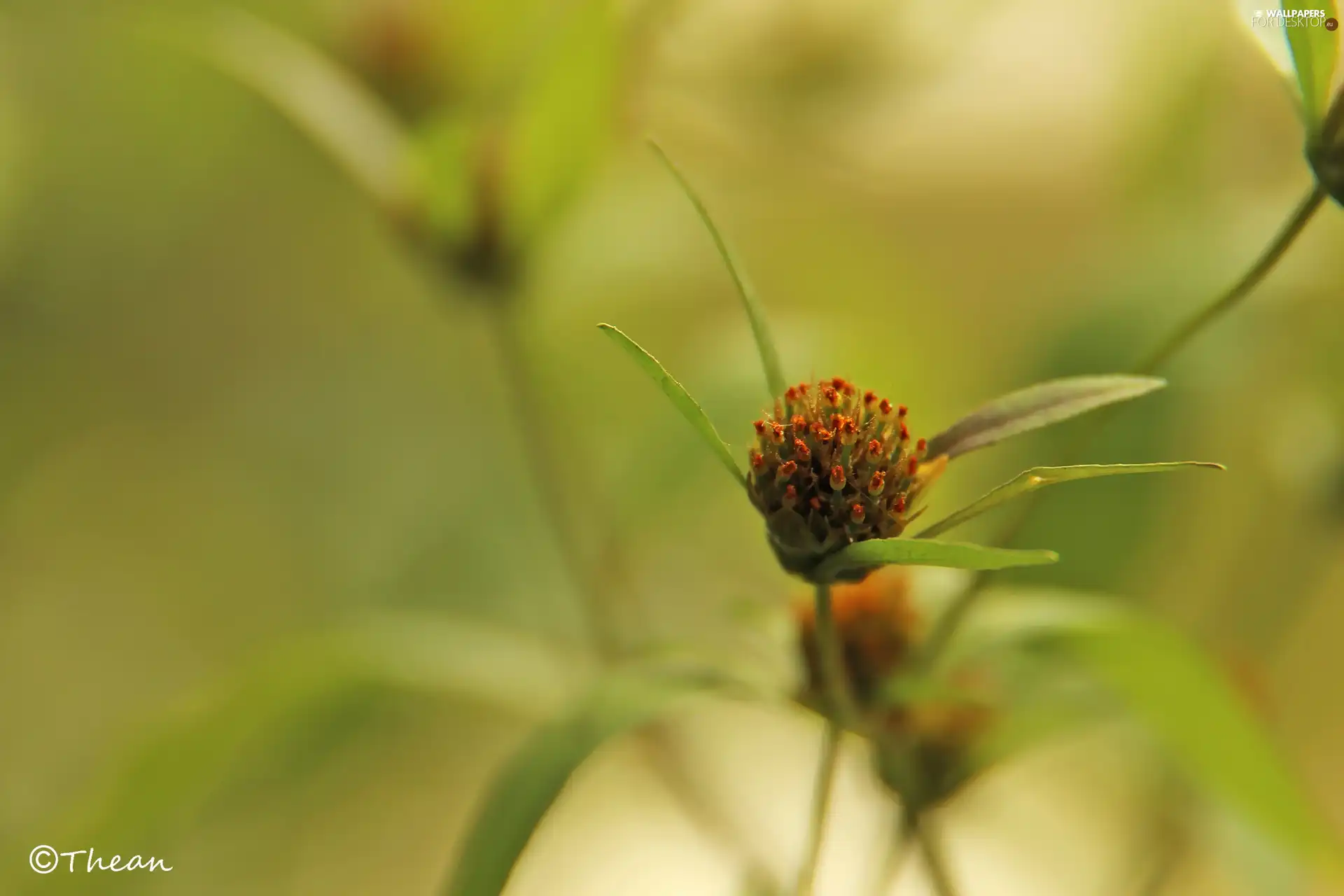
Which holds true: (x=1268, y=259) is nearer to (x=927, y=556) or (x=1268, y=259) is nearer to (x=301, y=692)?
(x=927, y=556)

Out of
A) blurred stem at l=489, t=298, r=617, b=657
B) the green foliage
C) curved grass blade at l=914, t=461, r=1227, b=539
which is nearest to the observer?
curved grass blade at l=914, t=461, r=1227, b=539

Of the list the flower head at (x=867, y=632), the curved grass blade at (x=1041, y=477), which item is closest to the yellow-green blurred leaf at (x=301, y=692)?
the flower head at (x=867, y=632)

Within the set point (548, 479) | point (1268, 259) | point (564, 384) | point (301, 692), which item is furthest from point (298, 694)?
point (564, 384)

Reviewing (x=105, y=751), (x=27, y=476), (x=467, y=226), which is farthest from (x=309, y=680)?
(x=27, y=476)

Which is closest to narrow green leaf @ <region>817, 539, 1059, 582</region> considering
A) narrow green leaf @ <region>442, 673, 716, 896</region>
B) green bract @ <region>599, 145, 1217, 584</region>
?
green bract @ <region>599, 145, 1217, 584</region>

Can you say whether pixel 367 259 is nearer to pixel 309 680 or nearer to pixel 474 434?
pixel 474 434

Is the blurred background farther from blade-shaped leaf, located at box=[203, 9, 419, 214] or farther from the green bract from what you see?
the green bract
